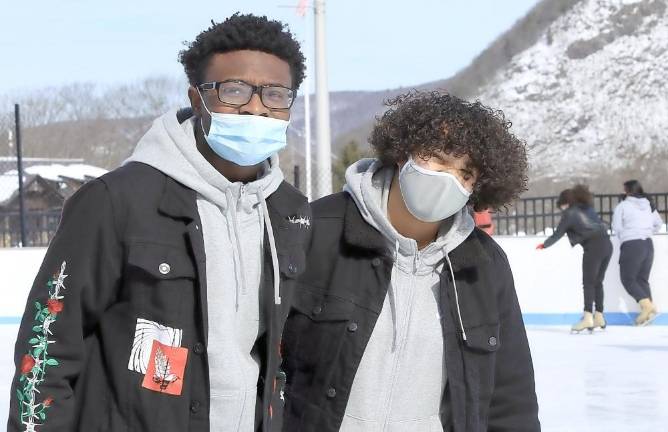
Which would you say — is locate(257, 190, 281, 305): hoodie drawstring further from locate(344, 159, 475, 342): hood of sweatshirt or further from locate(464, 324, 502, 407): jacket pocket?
locate(464, 324, 502, 407): jacket pocket

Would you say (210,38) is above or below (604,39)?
below

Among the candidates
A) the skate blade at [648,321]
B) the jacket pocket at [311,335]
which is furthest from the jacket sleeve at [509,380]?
the skate blade at [648,321]

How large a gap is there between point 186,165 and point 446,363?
2.50 feet

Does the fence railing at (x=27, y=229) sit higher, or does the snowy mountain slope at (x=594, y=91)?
the snowy mountain slope at (x=594, y=91)

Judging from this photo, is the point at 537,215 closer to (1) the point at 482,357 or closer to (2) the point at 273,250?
(1) the point at 482,357

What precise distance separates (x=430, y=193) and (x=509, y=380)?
515 millimetres

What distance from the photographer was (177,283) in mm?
2188

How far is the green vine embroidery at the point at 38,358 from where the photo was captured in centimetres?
211

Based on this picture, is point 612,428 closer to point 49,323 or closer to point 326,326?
point 326,326

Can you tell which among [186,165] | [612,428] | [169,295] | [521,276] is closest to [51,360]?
[169,295]

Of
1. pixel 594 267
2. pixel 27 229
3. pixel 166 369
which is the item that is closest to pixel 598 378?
pixel 594 267

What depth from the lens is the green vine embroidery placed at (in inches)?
83.2

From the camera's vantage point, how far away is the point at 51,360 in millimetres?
2115

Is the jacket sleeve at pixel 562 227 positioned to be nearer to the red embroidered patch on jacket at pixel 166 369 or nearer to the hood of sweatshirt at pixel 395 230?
the hood of sweatshirt at pixel 395 230
